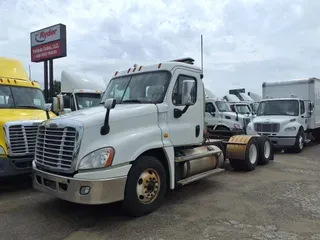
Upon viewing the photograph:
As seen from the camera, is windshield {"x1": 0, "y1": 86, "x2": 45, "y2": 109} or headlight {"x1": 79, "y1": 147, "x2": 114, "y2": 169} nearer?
headlight {"x1": 79, "y1": 147, "x2": 114, "y2": 169}

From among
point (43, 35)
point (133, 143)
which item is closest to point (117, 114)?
point (133, 143)

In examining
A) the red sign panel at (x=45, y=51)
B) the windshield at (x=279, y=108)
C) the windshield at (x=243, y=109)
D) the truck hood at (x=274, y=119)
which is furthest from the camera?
the red sign panel at (x=45, y=51)

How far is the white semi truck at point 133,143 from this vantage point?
4.38 meters

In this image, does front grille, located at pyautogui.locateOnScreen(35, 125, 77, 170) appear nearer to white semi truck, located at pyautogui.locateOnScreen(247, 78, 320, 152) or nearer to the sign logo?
white semi truck, located at pyautogui.locateOnScreen(247, 78, 320, 152)

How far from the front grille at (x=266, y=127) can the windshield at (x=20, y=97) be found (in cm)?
869

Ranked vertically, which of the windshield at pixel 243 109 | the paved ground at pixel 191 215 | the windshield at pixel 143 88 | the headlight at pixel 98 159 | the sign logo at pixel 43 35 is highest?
the sign logo at pixel 43 35

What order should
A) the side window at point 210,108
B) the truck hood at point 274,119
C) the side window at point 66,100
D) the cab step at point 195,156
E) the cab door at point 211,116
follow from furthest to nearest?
1. the side window at point 210,108
2. the cab door at point 211,116
3. the truck hood at point 274,119
4. the side window at point 66,100
5. the cab step at point 195,156

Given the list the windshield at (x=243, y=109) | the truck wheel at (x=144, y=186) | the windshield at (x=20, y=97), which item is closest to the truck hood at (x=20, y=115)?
the windshield at (x=20, y=97)

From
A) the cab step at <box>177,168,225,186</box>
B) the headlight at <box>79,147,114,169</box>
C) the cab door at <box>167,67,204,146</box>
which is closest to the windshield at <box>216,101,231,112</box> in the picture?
the cab step at <box>177,168,225,186</box>

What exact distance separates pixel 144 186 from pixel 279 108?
33.4 feet

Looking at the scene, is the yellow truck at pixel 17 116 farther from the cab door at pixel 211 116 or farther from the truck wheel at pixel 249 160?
the cab door at pixel 211 116

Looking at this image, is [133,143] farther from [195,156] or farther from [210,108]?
[210,108]

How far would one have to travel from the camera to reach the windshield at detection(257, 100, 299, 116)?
12992 mm

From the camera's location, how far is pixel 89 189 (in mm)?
4277
